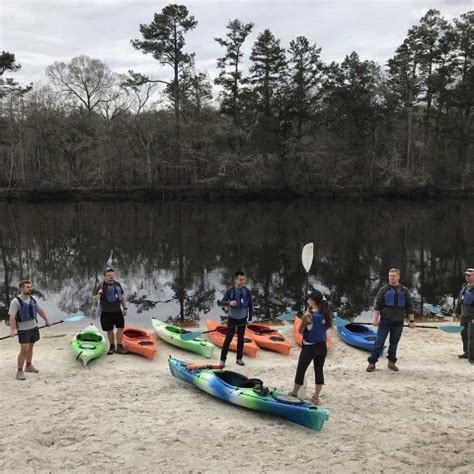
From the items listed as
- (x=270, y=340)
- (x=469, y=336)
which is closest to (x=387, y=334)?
(x=469, y=336)

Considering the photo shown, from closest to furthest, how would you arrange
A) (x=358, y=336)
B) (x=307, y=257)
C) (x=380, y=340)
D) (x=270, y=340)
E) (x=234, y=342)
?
(x=380, y=340) < (x=234, y=342) < (x=270, y=340) < (x=358, y=336) < (x=307, y=257)

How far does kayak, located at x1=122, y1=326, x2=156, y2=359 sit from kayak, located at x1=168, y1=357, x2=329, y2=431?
1.27 m

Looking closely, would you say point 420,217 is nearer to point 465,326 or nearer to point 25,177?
point 465,326

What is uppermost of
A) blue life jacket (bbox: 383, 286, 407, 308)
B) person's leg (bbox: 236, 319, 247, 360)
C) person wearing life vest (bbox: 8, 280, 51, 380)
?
blue life jacket (bbox: 383, 286, 407, 308)

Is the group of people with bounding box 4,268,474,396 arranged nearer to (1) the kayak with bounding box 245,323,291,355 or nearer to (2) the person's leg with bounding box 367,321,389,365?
(2) the person's leg with bounding box 367,321,389,365

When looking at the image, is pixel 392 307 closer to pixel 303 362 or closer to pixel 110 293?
pixel 303 362

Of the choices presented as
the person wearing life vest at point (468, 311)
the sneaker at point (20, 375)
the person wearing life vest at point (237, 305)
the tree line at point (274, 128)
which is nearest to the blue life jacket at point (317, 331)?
the person wearing life vest at point (237, 305)

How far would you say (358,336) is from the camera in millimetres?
10281

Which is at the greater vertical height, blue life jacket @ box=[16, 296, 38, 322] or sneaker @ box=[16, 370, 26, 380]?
blue life jacket @ box=[16, 296, 38, 322]

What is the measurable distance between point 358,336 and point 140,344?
4.24 m

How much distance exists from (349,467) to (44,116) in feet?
156

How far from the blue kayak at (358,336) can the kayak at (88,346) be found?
15.5 ft

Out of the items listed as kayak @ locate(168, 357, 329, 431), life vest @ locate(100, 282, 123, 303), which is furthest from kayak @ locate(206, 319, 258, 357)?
life vest @ locate(100, 282, 123, 303)

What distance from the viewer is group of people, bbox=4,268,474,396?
21.5 feet
